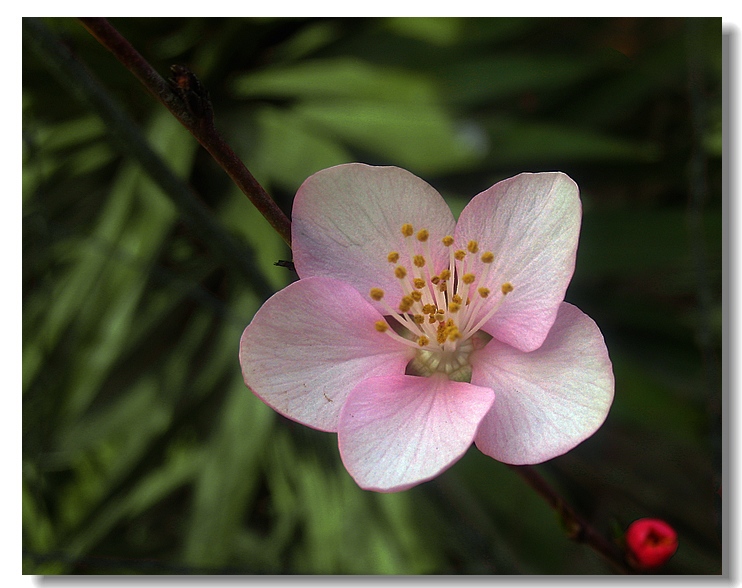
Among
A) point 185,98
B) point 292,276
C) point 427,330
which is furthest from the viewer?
point 292,276

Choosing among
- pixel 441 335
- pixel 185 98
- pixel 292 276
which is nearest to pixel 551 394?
pixel 441 335

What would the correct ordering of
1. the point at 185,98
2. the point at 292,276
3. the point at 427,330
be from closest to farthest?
the point at 185,98
the point at 427,330
the point at 292,276

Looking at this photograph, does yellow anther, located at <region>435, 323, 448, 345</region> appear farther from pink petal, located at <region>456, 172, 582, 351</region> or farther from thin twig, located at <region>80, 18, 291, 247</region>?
thin twig, located at <region>80, 18, 291, 247</region>

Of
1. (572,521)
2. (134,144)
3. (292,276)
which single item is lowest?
(292,276)

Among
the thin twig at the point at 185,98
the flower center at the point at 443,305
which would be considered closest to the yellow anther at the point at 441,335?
the flower center at the point at 443,305

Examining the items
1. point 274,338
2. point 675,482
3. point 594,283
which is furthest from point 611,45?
point 274,338

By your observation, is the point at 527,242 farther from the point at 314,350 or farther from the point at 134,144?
the point at 134,144
